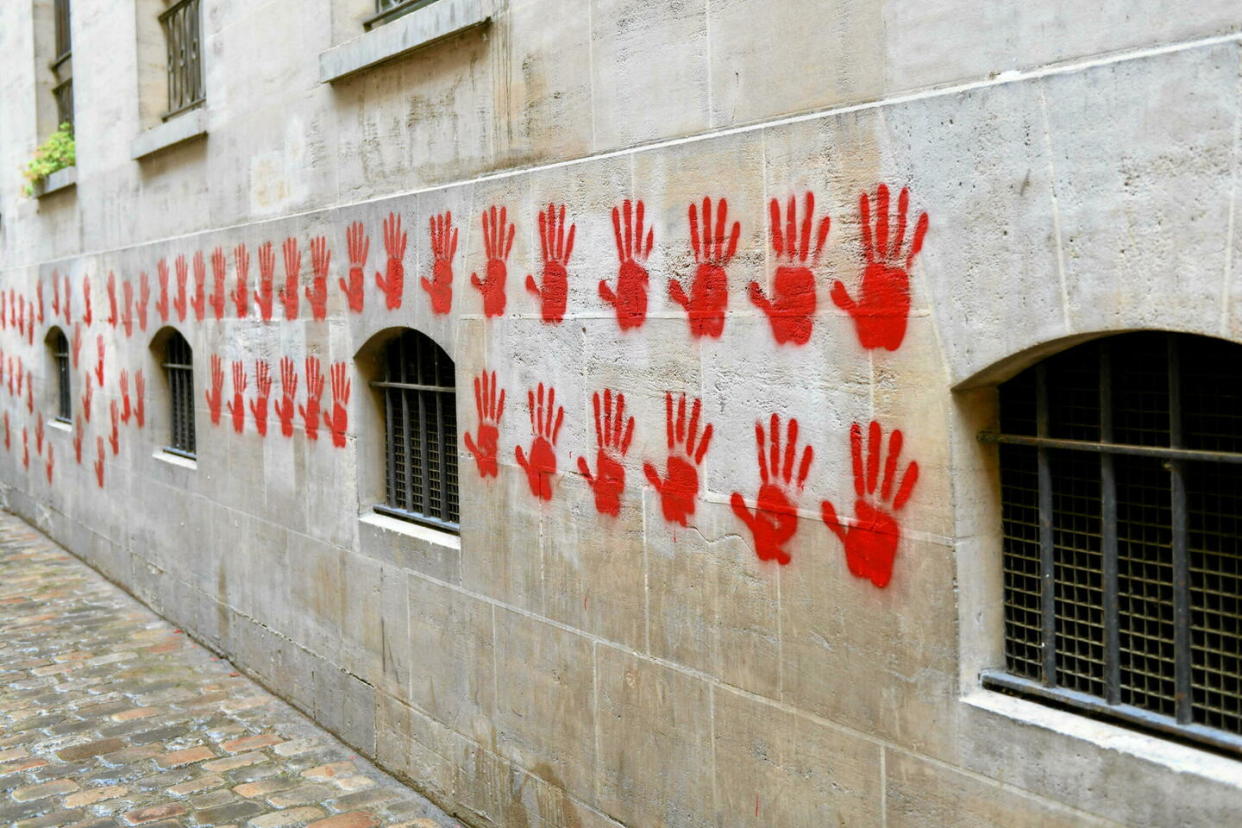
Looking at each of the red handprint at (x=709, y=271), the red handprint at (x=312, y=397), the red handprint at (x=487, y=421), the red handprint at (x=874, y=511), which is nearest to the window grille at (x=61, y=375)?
the red handprint at (x=312, y=397)

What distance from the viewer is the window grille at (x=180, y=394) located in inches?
421

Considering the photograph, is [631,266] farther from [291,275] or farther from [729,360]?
[291,275]

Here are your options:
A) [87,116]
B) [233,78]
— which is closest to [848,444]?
[233,78]

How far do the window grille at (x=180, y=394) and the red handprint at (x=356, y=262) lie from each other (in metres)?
3.53

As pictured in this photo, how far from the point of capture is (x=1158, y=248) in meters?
3.28

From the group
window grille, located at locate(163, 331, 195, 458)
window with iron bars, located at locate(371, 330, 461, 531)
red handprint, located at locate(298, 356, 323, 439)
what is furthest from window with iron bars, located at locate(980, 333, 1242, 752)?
window grille, located at locate(163, 331, 195, 458)

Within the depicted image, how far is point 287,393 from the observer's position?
8398 millimetres

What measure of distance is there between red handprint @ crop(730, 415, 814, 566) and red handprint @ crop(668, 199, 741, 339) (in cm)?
47

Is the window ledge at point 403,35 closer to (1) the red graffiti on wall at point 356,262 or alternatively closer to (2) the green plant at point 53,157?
(1) the red graffiti on wall at point 356,262

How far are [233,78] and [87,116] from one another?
4.07m

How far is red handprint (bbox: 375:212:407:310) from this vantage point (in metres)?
6.97

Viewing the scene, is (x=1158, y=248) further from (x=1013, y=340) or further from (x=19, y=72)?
(x=19, y=72)

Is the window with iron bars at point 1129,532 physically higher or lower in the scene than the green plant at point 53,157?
lower

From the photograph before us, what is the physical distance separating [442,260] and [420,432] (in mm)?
1091
